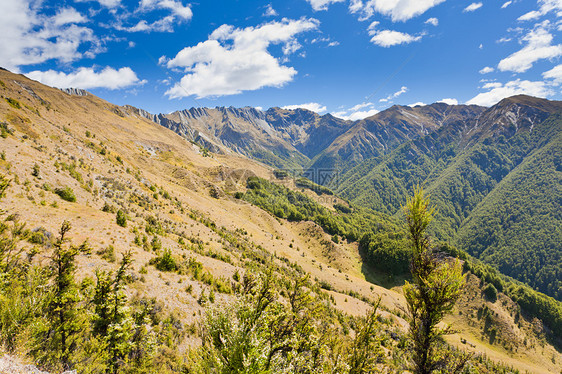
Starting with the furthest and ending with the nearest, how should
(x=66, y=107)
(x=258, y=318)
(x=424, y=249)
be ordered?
1. (x=66, y=107)
2. (x=424, y=249)
3. (x=258, y=318)

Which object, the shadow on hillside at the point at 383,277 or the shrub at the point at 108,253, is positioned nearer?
the shrub at the point at 108,253

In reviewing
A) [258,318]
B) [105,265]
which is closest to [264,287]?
[258,318]

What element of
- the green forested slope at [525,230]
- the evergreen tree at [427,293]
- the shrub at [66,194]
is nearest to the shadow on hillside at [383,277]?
the evergreen tree at [427,293]

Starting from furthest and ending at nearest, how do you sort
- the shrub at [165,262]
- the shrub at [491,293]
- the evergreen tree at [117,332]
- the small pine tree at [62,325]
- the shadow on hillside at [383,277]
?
the shadow on hillside at [383,277]
the shrub at [491,293]
the shrub at [165,262]
the evergreen tree at [117,332]
the small pine tree at [62,325]

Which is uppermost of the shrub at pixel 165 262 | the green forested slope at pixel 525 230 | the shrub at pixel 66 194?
the shrub at pixel 66 194

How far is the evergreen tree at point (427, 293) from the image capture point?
832cm

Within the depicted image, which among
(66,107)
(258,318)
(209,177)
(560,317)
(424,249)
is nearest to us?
(258,318)

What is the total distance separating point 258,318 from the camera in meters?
7.68

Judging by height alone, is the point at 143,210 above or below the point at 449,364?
above

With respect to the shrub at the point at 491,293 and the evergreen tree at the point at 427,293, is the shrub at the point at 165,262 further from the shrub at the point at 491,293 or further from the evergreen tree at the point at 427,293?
the shrub at the point at 491,293

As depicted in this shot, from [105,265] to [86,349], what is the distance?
873cm

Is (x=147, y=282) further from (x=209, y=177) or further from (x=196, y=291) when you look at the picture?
(x=209, y=177)

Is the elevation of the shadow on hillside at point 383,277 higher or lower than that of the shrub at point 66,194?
lower

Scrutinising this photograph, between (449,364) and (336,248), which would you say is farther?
(336,248)
